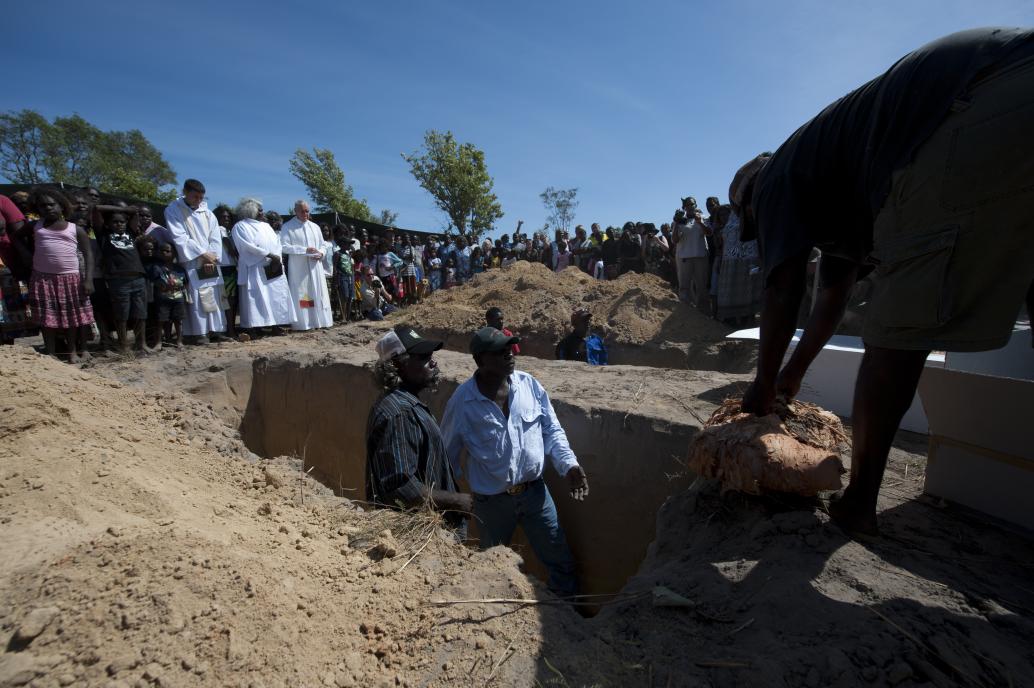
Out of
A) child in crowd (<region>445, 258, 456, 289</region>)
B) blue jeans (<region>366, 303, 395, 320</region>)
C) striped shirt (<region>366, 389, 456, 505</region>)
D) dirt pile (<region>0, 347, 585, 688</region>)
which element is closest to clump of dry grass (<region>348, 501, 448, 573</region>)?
dirt pile (<region>0, 347, 585, 688</region>)

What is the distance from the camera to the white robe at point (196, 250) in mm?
6523

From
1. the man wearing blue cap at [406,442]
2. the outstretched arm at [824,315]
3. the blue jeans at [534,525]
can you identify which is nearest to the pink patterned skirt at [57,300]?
the man wearing blue cap at [406,442]

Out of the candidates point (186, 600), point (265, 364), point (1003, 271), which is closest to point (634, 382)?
point (1003, 271)

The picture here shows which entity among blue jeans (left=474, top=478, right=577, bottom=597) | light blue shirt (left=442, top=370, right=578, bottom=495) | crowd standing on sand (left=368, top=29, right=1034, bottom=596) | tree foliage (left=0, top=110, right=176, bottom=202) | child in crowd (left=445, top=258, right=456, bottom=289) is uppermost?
tree foliage (left=0, top=110, right=176, bottom=202)

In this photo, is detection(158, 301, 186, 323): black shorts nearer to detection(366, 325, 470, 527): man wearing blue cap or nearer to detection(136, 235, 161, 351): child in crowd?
detection(136, 235, 161, 351): child in crowd

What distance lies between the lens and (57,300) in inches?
205

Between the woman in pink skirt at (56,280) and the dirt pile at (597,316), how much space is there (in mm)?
5789

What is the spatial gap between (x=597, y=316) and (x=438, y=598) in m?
8.38

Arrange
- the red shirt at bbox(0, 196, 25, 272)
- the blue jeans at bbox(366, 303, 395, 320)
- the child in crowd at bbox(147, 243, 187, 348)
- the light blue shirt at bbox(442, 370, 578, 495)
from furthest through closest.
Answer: the blue jeans at bbox(366, 303, 395, 320)
the child in crowd at bbox(147, 243, 187, 348)
the red shirt at bbox(0, 196, 25, 272)
the light blue shirt at bbox(442, 370, 578, 495)

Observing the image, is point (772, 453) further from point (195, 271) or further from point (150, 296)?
point (195, 271)

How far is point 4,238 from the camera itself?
5.54 m

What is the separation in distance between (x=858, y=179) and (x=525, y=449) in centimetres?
241

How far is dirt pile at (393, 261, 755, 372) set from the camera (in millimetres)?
8391

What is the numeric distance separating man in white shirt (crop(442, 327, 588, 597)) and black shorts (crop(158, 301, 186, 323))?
493 cm
